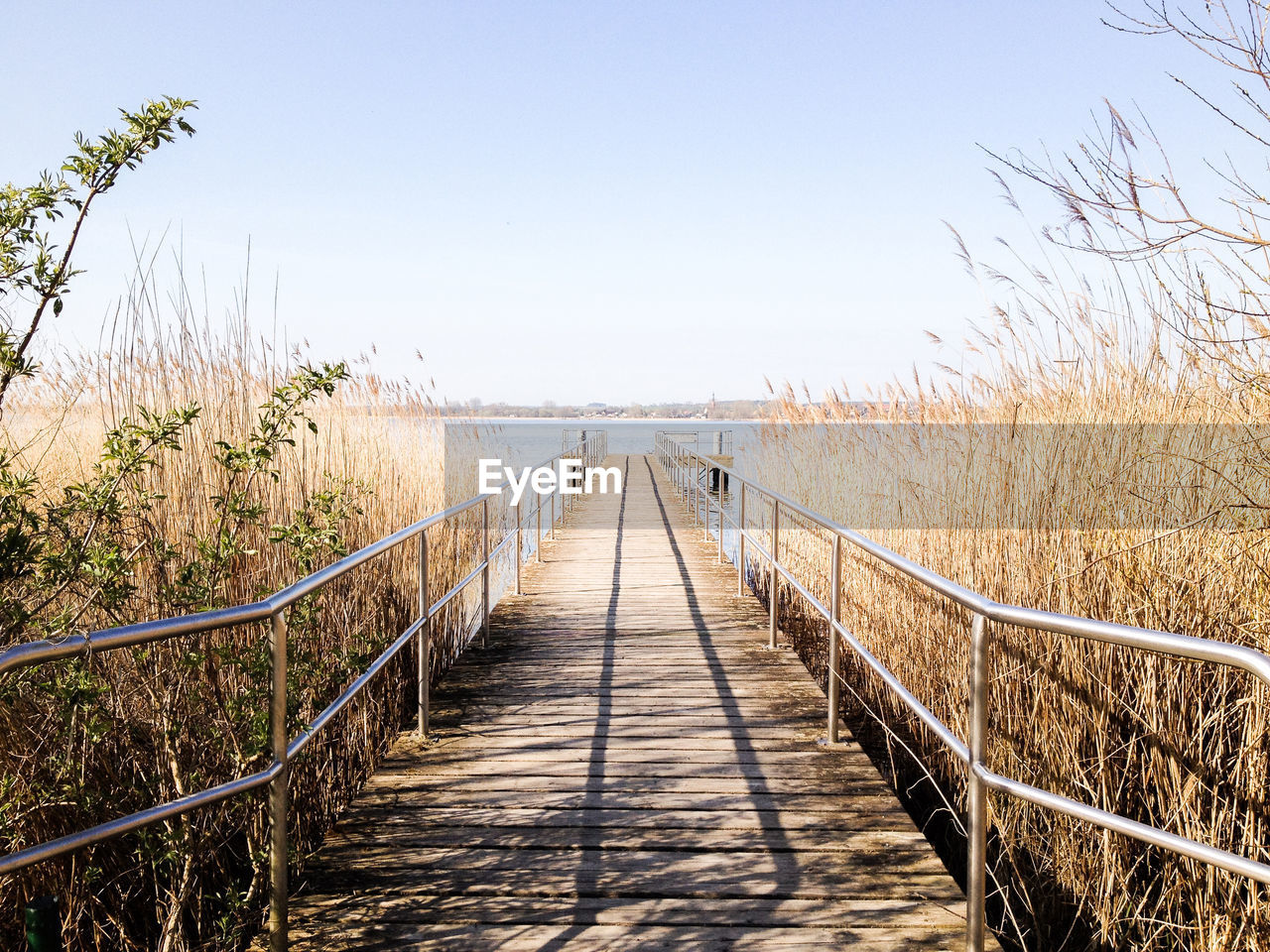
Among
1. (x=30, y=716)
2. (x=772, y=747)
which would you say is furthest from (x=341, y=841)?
(x=772, y=747)

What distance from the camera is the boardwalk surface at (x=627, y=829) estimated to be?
2307mm

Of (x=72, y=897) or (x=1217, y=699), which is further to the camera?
(x=1217, y=699)

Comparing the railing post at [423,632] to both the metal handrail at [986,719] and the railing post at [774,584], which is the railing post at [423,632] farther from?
the railing post at [774,584]

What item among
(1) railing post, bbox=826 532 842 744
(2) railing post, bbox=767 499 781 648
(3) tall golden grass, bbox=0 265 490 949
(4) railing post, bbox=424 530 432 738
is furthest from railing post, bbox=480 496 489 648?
(1) railing post, bbox=826 532 842 744

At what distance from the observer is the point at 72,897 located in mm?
2338

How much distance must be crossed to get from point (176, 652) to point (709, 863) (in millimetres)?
1791

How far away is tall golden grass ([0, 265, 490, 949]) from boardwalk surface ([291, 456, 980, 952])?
1.20 feet

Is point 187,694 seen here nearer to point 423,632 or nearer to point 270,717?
point 270,717

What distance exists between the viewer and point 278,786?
83.3 inches

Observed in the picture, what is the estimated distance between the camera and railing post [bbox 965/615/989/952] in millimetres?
2072

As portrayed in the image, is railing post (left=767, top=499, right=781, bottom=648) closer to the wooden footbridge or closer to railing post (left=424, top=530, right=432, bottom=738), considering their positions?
the wooden footbridge

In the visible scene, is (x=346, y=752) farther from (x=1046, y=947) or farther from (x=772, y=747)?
(x=1046, y=947)

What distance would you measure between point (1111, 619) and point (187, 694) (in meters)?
3.02

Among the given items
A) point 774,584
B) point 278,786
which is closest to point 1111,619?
point 774,584
